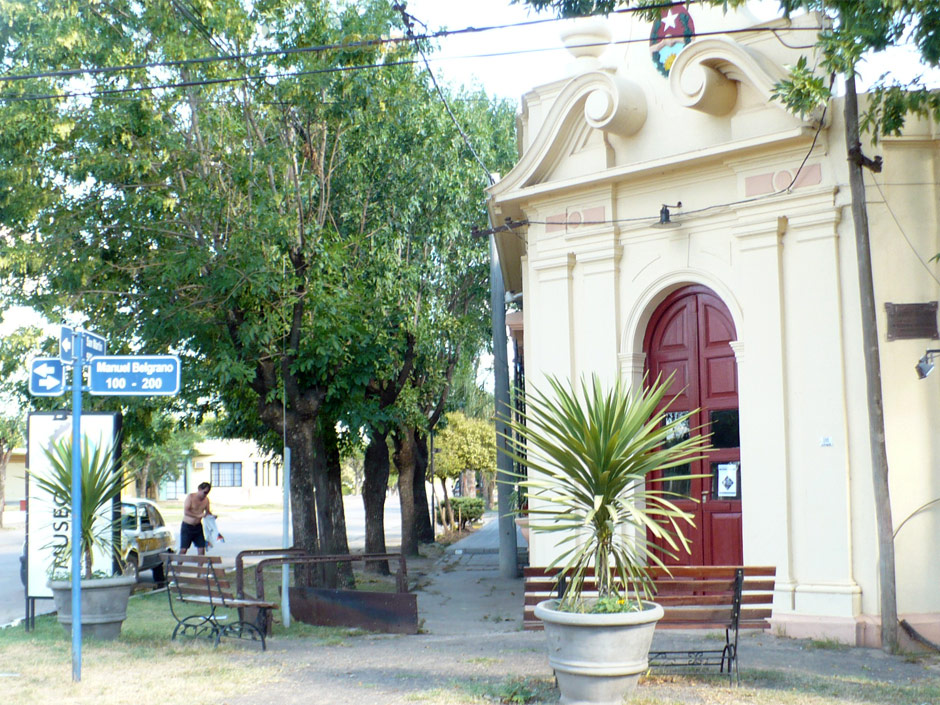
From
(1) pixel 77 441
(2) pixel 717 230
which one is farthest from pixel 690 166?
(1) pixel 77 441

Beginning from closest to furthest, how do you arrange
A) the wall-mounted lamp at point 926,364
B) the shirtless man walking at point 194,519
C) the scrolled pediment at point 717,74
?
1. the wall-mounted lamp at point 926,364
2. the scrolled pediment at point 717,74
3. the shirtless man walking at point 194,519

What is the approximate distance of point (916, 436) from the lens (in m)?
10.1

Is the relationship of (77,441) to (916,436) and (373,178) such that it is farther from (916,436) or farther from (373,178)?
(373,178)

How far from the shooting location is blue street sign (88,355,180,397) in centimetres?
831

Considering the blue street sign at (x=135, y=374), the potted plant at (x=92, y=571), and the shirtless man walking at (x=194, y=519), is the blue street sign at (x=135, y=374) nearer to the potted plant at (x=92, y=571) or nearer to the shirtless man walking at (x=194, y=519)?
the potted plant at (x=92, y=571)

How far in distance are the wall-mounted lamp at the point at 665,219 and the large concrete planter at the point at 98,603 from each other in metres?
6.73

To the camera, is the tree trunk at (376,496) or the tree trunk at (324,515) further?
the tree trunk at (376,496)

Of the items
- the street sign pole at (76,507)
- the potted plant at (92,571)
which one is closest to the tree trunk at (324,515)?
the potted plant at (92,571)

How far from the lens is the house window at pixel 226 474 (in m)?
72.9

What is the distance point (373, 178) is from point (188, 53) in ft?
18.5

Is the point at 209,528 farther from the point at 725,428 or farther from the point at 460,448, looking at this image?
the point at 460,448

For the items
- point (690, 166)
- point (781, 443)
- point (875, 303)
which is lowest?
point (781, 443)

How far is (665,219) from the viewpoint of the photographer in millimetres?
11531

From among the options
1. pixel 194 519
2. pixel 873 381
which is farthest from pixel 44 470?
pixel 873 381
